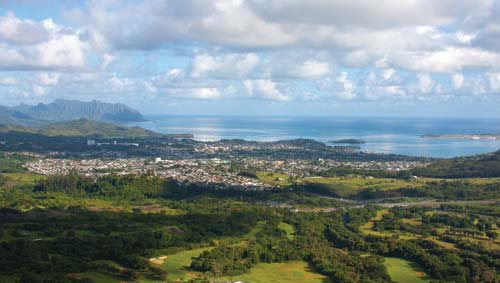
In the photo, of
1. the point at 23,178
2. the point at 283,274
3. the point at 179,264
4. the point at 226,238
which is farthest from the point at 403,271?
the point at 23,178

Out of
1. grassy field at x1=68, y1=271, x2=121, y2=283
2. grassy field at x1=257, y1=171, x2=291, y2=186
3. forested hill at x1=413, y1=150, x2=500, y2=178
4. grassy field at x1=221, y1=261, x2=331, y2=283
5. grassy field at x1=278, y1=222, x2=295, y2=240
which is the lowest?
grassy field at x1=221, y1=261, x2=331, y2=283

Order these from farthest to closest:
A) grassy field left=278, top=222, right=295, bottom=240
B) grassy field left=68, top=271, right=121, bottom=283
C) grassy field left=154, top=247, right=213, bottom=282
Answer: grassy field left=278, top=222, right=295, bottom=240
grassy field left=154, top=247, right=213, bottom=282
grassy field left=68, top=271, right=121, bottom=283

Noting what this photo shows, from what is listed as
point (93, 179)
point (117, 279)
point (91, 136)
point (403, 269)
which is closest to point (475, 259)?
point (403, 269)

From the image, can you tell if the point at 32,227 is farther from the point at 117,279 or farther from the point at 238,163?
the point at 238,163

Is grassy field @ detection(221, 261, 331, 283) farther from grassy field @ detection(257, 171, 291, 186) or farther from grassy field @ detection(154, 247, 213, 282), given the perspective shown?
grassy field @ detection(257, 171, 291, 186)

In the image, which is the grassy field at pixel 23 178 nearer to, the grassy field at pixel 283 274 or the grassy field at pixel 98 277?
the grassy field at pixel 98 277

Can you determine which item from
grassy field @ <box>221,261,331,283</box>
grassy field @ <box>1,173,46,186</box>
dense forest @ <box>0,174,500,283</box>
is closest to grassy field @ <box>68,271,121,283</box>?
dense forest @ <box>0,174,500,283</box>

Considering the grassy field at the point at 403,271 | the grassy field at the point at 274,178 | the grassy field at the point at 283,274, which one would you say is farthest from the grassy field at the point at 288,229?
the grassy field at the point at 274,178
